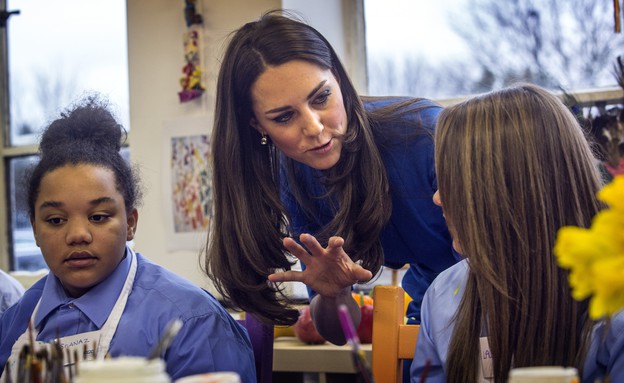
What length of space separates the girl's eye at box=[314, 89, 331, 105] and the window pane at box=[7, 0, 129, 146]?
92.9 inches

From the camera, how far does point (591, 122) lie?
256cm

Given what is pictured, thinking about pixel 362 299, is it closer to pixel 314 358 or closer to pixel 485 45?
pixel 314 358

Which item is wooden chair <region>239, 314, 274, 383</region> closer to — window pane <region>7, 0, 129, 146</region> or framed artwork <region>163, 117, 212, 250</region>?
framed artwork <region>163, 117, 212, 250</region>

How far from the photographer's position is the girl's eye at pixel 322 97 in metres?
1.69

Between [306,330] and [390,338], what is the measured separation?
1.40 meters

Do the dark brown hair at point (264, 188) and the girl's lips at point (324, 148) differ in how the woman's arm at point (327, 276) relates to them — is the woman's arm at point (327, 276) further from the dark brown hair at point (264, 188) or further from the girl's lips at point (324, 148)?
the girl's lips at point (324, 148)

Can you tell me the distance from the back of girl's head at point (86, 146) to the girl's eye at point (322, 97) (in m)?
0.44

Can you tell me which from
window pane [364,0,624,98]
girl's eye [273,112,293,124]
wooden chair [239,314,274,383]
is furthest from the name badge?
window pane [364,0,624,98]

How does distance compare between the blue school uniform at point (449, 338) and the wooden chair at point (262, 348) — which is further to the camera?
the wooden chair at point (262, 348)

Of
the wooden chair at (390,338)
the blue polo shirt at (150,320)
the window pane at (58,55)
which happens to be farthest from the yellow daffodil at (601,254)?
the window pane at (58,55)

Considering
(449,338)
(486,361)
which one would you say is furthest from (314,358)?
(486,361)

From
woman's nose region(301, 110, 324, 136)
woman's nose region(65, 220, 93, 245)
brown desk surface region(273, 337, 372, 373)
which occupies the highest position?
woman's nose region(301, 110, 324, 136)

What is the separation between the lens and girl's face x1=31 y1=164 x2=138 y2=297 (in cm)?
159

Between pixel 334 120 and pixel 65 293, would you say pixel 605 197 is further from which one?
pixel 65 293
